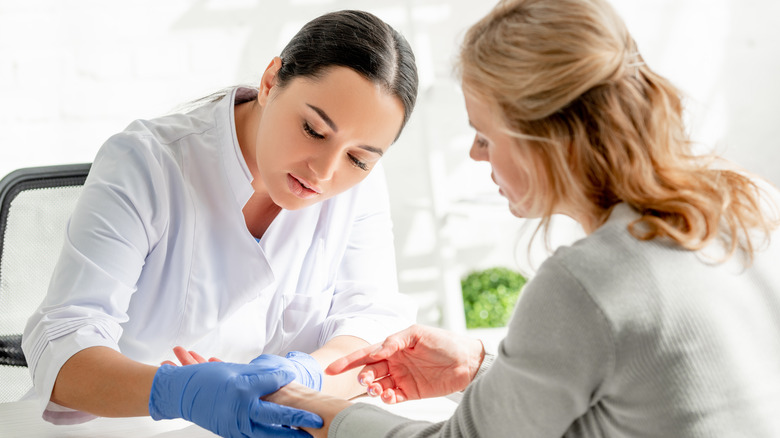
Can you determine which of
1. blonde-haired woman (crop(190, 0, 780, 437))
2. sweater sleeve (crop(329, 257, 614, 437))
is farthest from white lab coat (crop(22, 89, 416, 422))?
sweater sleeve (crop(329, 257, 614, 437))

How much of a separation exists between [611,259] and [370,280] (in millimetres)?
739

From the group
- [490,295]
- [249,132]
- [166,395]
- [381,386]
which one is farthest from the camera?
[490,295]

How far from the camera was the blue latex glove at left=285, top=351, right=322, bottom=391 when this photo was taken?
1.01 meters

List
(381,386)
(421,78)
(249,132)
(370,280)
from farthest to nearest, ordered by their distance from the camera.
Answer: (421,78) → (370,280) → (249,132) → (381,386)

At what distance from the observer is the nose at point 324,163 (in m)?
1.09

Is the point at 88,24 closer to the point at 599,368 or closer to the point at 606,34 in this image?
the point at 606,34

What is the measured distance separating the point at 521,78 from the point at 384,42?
0.44 m

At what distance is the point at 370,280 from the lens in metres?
1.35

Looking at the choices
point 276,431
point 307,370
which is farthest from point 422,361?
point 276,431

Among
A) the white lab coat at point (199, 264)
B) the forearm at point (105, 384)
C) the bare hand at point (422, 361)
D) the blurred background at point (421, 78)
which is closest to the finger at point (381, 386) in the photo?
the bare hand at point (422, 361)

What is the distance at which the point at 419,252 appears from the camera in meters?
2.53

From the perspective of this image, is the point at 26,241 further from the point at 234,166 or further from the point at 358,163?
the point at 358,163

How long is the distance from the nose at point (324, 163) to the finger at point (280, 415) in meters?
0.37

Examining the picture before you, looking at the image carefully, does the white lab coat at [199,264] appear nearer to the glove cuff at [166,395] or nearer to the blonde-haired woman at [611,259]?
the glove cuff at [166,395]
